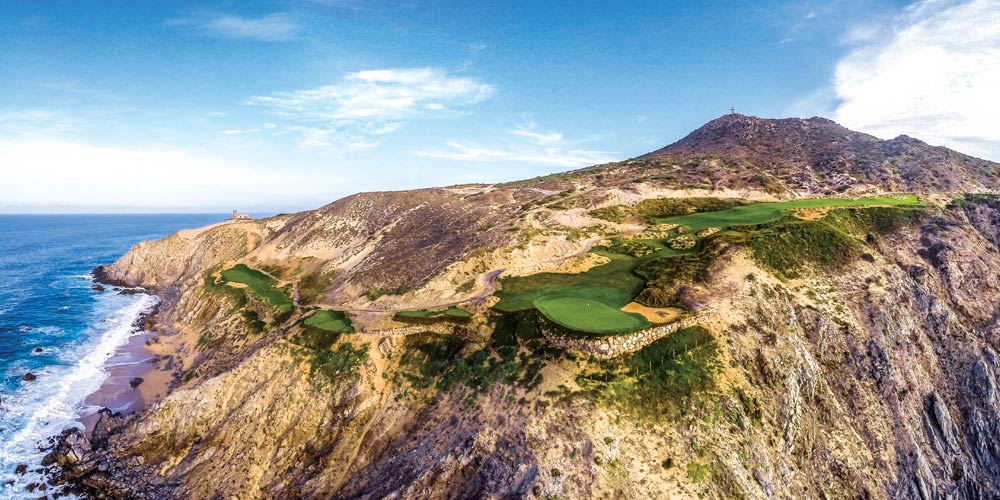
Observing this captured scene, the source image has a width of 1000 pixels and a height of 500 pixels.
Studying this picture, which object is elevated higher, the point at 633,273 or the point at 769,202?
the point at 769,202

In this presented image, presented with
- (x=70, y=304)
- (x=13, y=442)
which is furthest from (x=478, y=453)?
(x=70, y=304)

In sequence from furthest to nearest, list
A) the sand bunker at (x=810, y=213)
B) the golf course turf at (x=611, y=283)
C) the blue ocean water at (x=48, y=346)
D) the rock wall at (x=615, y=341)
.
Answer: the sand bunker at (x=810, y=213)
the blue ocean water at (x=48, y=346)
the golf course turf at (x=611, y=283)
the rock wall at (x=615, y=341)

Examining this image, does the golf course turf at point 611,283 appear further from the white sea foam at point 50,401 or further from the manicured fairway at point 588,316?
the white sea foam at point 50,401

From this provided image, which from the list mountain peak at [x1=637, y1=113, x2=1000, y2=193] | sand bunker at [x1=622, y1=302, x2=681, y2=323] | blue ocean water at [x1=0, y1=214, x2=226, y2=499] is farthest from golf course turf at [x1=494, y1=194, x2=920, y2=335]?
blue ocean water at [x1=0, y1=214, x2=226, y2=499]

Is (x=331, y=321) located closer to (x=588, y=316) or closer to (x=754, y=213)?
(x=588, y=316)

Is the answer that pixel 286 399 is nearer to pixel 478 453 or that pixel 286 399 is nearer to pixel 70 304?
pixel 478 453

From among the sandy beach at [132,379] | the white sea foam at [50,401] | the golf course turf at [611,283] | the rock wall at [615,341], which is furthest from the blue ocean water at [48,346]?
the golf course turf at [611,283]
